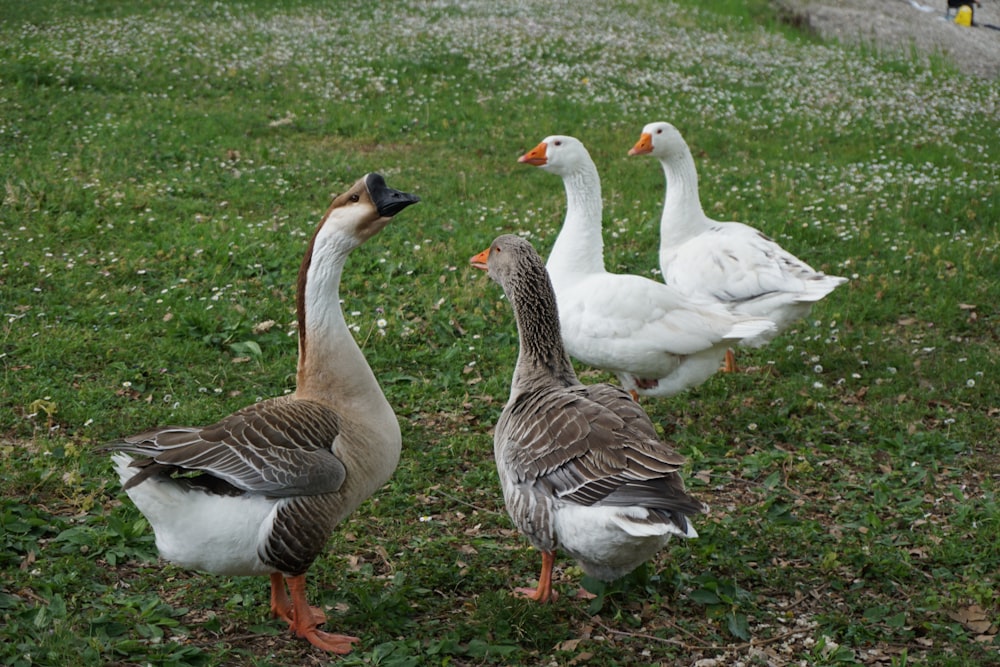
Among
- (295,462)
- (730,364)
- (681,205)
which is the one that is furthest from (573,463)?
(681,205)

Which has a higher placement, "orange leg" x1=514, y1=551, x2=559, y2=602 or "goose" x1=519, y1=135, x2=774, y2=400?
"goose" x1=519, y1=135, x2=774, y2=400

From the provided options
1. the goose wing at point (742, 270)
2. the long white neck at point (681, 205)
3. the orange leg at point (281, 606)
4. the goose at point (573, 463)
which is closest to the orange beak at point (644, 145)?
Result: the long white neck at point (681, 205)

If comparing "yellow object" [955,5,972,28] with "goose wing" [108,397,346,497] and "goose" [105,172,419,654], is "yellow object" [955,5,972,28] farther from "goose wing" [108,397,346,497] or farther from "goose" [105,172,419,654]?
"goose wing" [108,397,346,497]

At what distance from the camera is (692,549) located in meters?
4.99

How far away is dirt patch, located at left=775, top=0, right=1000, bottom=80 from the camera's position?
1897 cm

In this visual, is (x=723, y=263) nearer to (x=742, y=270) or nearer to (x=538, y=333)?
(x=742, y=270)

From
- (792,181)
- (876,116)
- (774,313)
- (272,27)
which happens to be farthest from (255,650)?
(272,27)

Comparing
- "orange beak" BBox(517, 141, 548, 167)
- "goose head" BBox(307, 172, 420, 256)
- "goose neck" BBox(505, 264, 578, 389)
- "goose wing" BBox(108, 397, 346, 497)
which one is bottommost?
"goose wing" BBox(108, 397, 346, 497)

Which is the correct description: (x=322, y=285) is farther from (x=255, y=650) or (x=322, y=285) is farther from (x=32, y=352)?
(x=32, y=352)

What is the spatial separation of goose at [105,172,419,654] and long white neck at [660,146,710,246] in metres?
3.92

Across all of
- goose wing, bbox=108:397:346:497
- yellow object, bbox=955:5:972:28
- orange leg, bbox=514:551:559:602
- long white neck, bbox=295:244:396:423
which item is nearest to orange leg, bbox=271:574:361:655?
goose wing, bbox=108:397:346:497

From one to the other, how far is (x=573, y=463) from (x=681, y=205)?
407cm

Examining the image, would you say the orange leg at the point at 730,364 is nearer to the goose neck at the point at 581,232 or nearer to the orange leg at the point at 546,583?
the goose neck at the point at 581,232

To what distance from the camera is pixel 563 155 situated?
700 cm
